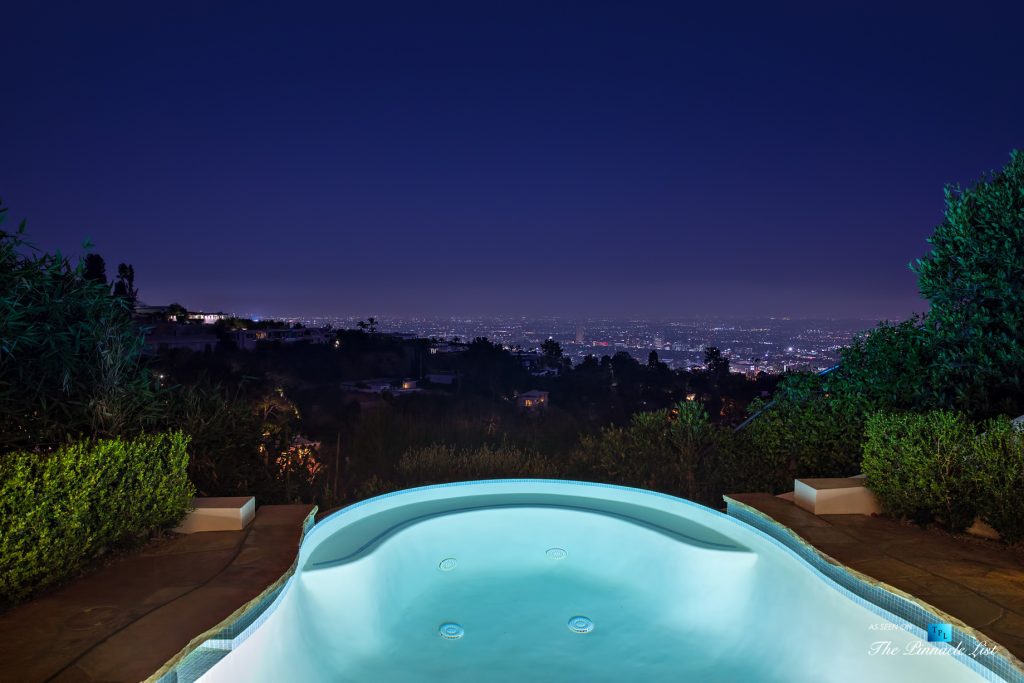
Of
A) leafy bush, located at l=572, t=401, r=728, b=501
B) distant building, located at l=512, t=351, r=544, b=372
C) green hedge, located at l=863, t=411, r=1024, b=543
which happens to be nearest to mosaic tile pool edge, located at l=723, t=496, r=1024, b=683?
green hedge, located at l=863, t=411, r=1024, b=543

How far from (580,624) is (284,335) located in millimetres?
41897

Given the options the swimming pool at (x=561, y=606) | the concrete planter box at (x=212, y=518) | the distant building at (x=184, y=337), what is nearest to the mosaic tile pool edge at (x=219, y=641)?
the swimming pool at (x=561, y=606)

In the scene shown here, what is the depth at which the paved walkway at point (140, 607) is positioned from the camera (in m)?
2.47

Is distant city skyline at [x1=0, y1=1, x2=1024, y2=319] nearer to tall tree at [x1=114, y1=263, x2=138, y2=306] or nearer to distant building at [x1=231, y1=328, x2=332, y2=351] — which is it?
tall tree at [x1=114, y1=263, x2=138, y2=306]

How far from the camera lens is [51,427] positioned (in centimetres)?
395

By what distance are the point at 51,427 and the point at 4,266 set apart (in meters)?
1.24

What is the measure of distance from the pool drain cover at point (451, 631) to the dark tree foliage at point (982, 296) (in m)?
4.85

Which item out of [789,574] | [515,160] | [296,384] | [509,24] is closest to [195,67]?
[509,24]

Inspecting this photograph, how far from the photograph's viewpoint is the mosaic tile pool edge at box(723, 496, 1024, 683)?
2486 mm

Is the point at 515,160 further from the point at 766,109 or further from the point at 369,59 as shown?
the point at 766,109

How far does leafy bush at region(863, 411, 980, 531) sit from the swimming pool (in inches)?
45.1

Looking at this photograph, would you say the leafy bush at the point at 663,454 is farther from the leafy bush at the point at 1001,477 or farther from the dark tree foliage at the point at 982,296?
the leafy bush at the point at 1001,477

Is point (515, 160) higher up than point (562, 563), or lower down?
higher up

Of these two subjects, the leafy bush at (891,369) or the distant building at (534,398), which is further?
the distant building at (534,398)
